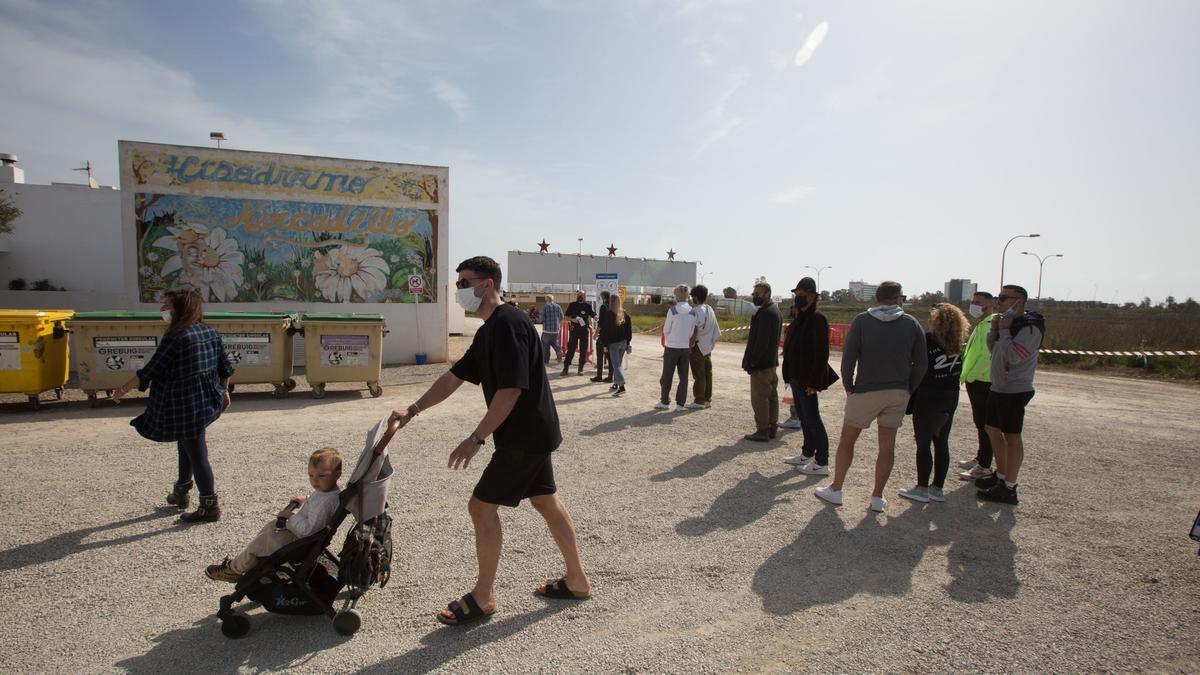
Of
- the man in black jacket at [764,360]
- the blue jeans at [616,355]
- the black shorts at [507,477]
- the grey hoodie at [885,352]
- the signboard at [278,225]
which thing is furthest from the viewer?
the signboard at [278,225]

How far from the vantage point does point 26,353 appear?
8.53 metres

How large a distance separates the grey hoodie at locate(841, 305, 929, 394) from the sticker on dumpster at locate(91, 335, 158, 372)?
952 centimetres

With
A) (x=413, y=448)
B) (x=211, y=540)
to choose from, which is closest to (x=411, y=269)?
(x=413, y=448)

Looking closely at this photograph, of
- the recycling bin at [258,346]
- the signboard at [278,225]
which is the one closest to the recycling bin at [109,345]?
the recycling bin at [258,346]

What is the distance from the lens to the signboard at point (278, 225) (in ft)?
42.4

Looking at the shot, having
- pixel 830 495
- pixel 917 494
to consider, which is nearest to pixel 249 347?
pixel 830 495

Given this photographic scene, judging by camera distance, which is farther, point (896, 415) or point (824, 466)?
point (824, 466)

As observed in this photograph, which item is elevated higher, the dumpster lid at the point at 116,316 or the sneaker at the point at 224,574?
the dumpster lid at the point at 116,316

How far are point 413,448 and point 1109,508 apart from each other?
662cm

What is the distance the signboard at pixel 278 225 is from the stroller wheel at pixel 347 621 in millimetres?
11457

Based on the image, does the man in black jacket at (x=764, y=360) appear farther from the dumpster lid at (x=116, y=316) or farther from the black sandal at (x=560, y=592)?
the dumpster lid at (x=116, y=316)

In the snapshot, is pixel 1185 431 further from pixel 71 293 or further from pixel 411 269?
pixel 71 293

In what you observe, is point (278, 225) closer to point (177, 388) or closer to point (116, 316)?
point (116, 316)

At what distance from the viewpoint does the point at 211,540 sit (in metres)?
4.23
